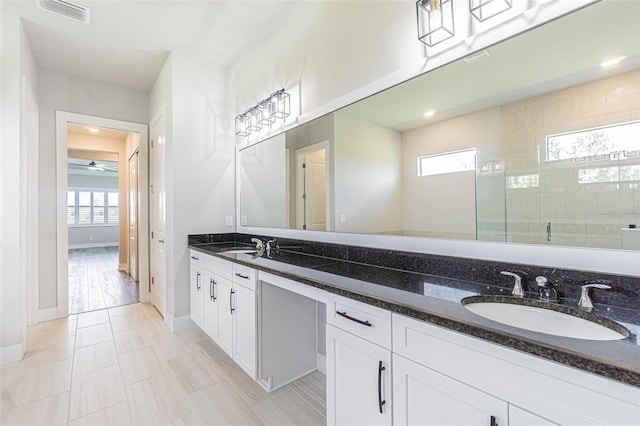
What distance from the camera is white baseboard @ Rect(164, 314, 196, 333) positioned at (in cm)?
296

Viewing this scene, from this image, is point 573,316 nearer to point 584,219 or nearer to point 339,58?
point 584,219

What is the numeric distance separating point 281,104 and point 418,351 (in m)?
A: 2.25

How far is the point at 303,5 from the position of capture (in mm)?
2309

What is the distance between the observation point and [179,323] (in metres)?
2.98

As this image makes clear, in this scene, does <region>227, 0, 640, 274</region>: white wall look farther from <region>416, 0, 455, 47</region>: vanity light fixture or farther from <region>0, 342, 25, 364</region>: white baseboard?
<region>0, 342, 25, 364</region>: white baseboard

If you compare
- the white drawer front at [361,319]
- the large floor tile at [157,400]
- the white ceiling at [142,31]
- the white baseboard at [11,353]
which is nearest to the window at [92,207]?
the white ceiling at [142,31]

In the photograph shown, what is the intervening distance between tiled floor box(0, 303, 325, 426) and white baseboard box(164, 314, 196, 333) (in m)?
0.11

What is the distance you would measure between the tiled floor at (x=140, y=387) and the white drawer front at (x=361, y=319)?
80cm

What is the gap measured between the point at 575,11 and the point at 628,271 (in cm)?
97

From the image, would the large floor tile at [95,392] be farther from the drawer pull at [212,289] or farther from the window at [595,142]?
the window at [595,142]

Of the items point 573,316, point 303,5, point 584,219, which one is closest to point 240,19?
point 303,5

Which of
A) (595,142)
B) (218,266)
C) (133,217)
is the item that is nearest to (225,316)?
(218,266)

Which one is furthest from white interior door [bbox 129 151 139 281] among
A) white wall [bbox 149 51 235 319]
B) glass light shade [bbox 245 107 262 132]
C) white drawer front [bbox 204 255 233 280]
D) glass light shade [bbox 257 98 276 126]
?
glass light shade [bbox 257 98 276 126]

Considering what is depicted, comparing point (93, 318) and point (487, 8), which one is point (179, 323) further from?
point (487, 8)
